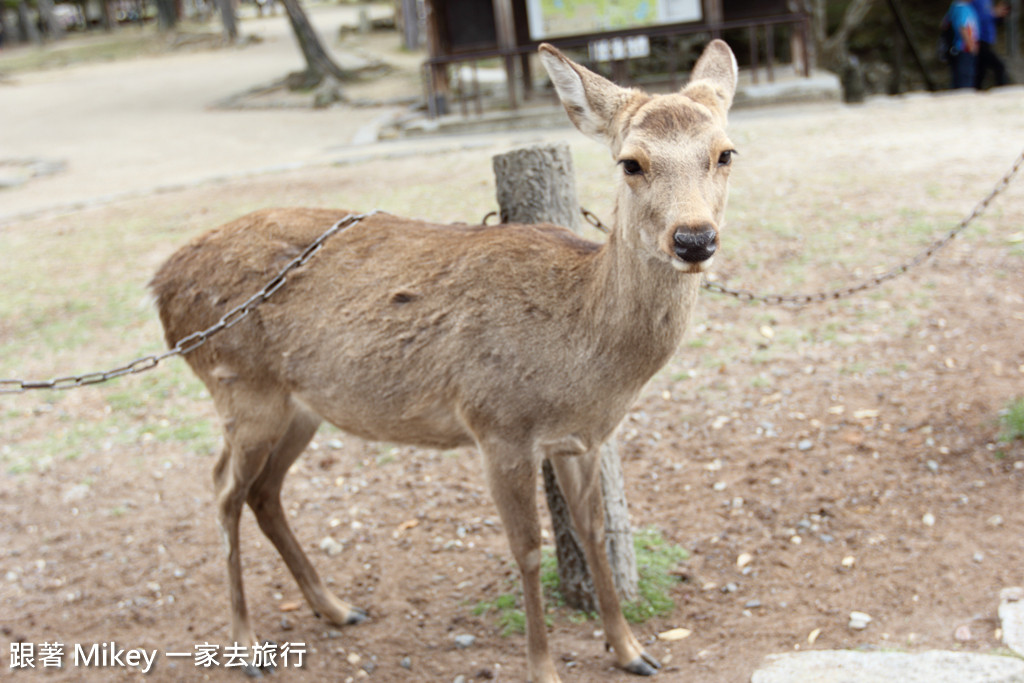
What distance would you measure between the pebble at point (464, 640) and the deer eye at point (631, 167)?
2266 millimetres

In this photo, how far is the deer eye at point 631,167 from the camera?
3256 mm

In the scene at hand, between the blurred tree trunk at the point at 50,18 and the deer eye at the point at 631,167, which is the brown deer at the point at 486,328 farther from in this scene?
the blurred tree trunk at the point at 50,18

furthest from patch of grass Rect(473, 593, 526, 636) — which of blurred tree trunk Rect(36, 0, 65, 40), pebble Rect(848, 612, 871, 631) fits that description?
blurred tree trunk Rect(36, 0, 65, 40)

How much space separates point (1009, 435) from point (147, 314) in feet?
21.7

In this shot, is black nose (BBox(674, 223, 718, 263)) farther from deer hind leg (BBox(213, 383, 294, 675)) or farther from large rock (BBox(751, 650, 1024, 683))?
deer hind leg (BBox(213, 383, 294, 675))

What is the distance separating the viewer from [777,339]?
6.68 m

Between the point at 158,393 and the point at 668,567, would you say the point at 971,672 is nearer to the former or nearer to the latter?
the point at 668,567

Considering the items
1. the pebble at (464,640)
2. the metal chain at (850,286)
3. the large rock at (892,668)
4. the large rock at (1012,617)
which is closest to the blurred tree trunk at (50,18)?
the metal chain at (850,286)

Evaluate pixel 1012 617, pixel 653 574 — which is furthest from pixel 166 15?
pixel 1012 617

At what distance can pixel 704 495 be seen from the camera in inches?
204

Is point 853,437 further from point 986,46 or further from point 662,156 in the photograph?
point 986,46

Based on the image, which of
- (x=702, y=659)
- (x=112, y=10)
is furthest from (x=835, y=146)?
(x=112, y=10)

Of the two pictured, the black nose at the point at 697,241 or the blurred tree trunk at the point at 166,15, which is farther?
the blurred tree trunk at the point at 166,15

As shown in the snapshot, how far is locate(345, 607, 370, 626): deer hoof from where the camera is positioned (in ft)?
14.8
